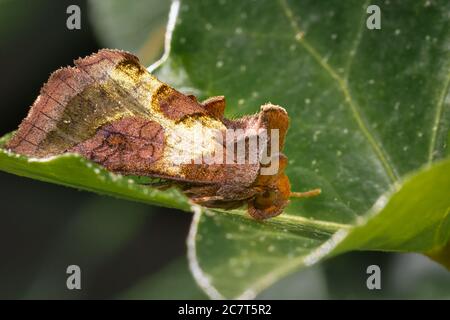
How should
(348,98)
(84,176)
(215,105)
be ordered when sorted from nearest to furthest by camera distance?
(84,176) < (215,105) < (348,98)

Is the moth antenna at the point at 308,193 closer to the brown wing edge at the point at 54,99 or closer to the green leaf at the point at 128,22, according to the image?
the brown wing edge at the point at 54,99

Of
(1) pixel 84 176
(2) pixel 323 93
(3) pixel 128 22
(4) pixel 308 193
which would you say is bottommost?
(1) pixel 84 176

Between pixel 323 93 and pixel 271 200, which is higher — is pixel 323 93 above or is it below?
above

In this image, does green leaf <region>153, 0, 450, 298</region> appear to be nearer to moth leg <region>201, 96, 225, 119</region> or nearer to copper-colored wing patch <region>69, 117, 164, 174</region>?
moth leg <region>201, 96, 225, 119</region>

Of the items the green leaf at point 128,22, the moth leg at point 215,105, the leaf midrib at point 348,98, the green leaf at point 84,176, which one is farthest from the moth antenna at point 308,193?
the green leaf at point 128,22

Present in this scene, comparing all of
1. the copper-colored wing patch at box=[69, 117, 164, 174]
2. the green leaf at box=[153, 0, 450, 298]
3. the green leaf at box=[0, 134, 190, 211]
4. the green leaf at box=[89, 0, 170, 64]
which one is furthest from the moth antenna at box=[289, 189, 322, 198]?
the green leaf at box=[89, 0, 170, 64]

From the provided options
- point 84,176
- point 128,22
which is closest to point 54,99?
point 84,176

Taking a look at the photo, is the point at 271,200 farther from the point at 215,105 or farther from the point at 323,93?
the point at 323,93
